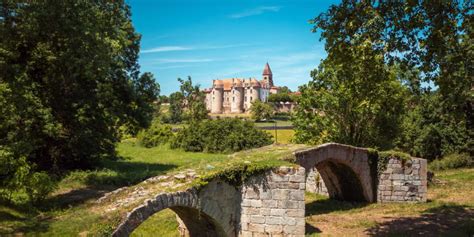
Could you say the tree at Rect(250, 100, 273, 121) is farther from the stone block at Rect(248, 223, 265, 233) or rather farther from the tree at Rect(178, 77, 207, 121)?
the stone block at Rect(248, 223, 265, 233)

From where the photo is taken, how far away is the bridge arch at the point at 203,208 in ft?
29.8

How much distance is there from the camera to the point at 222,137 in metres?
37.9

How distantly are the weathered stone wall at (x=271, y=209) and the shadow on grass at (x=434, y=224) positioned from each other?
9.87ft

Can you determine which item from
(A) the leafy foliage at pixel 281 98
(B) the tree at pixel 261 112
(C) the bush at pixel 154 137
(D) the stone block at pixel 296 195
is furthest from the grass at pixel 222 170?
(A) the leafy foliage at pixel 281 98

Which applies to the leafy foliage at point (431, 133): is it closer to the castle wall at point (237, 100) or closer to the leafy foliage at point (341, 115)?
the leafy foliage at point (341, 115)

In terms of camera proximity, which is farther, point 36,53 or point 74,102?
point 74,102

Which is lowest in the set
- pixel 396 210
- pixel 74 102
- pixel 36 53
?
pixel 396 210

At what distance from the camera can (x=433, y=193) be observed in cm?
2014

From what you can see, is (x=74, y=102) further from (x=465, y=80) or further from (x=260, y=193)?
(x=465, y=80)

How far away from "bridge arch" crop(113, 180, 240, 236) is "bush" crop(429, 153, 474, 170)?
74.5 ft

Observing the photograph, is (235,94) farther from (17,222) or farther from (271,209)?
(17,222)

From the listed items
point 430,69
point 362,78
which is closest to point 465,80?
point 430,69

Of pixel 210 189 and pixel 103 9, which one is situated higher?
pixel 103 9

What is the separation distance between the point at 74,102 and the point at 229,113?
10248 centimetres
